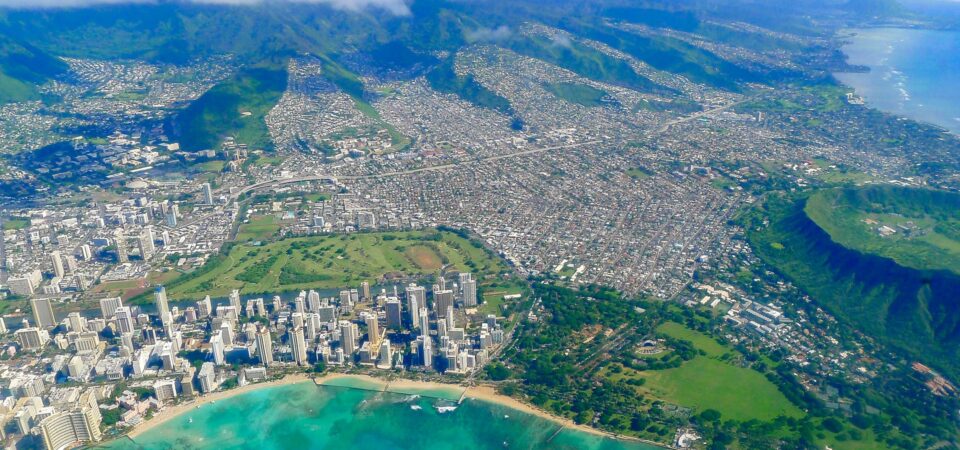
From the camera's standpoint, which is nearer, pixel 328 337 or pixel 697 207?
pixel 328 337

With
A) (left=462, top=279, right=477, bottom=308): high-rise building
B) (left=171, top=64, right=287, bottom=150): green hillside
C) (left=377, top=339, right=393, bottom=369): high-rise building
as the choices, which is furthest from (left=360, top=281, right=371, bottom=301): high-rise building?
(left=171, top=64, right=287, bottom=150): green hillside

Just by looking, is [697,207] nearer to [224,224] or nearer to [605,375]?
[605,375]

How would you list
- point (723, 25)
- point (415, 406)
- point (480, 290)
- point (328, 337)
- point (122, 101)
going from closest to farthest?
1. point (415, 406)
2. point (328, 337)
3. point (480, 290)
4. point (122, 101)
5. point (723, 25)

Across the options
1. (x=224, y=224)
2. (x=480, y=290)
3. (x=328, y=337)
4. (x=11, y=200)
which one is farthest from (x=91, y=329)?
(x=11, y=200)

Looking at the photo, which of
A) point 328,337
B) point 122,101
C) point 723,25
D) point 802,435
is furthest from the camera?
point 723,25

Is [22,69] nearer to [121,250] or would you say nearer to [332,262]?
[121,250]

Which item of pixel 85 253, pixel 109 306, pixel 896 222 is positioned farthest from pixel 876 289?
pixel 85 253
